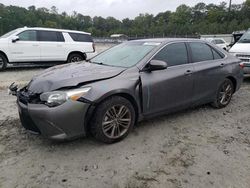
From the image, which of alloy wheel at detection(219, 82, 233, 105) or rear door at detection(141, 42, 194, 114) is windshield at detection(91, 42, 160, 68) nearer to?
rear door at detection(141, 42, 194, 114)

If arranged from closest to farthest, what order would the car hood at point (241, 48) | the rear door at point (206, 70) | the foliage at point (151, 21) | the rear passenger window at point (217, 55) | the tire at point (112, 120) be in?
the tire at point (112, 120) < the rear door at point (206, 70) < the rear passenger window at point (217, 55) < the car hood at point (241, 48) < the foliage at point (151, 21)

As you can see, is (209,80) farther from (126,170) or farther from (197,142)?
(126,170)

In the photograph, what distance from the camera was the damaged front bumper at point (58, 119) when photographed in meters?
3.37

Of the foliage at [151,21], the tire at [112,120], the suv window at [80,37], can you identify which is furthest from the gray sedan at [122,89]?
the foliage at [151,21]

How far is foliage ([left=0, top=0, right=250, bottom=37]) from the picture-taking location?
64300mm

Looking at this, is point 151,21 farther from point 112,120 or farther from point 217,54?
point 112,120

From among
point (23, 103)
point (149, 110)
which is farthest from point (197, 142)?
point (23, 103)

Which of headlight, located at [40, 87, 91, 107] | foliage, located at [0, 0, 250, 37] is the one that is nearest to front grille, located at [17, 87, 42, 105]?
headlight, located at [40, 87, 91, 107]

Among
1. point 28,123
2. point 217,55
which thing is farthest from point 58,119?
point 217,55

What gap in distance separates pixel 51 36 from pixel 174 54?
8052mm

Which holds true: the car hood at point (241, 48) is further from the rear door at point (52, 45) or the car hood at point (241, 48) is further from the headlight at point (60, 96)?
the rear door at point (52, 45)

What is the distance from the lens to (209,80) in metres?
5.17

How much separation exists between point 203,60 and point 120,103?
2219 mm

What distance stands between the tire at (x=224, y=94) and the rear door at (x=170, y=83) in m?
0.98
